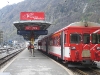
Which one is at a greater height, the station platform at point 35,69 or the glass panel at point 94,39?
the glass panel at point 94,39

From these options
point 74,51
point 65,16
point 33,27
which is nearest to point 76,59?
point 74,51

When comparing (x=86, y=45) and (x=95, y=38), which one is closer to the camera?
(x=86, y=45)

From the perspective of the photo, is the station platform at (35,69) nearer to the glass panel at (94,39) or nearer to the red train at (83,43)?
the red train at (83,43)

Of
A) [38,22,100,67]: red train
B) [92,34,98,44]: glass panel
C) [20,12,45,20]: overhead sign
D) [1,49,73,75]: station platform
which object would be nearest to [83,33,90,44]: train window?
[38,22,100,67]: red train

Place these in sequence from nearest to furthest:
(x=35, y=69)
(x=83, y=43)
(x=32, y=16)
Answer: (x=35, y=69), (x=83, y=43), (x=32, y=16)

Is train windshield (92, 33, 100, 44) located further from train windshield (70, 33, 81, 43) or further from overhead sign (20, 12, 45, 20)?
overhead sign (20, 12, 45, 20)

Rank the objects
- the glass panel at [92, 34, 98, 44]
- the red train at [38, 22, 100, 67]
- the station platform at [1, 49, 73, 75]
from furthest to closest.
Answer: the glass panel at [92, 34, 98, 44], the red train at [38, 22, 100, 67], the station platform at [1, 49, 73, 75]

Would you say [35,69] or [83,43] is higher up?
[83,43]

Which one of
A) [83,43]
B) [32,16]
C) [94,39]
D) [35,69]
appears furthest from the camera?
[32,16]

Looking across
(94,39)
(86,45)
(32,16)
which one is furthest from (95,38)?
(32,16)

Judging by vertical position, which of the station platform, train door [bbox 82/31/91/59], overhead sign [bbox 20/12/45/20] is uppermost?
overhead sign [bbox 20/12/45/20]

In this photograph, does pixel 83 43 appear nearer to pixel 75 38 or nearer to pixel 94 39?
pixel 75 38

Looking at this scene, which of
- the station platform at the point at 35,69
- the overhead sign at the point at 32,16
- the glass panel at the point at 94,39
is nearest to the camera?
→ the station platform at the point at 35,69

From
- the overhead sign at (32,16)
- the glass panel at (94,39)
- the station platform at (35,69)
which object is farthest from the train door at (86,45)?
the overhead sign at (32,16)
